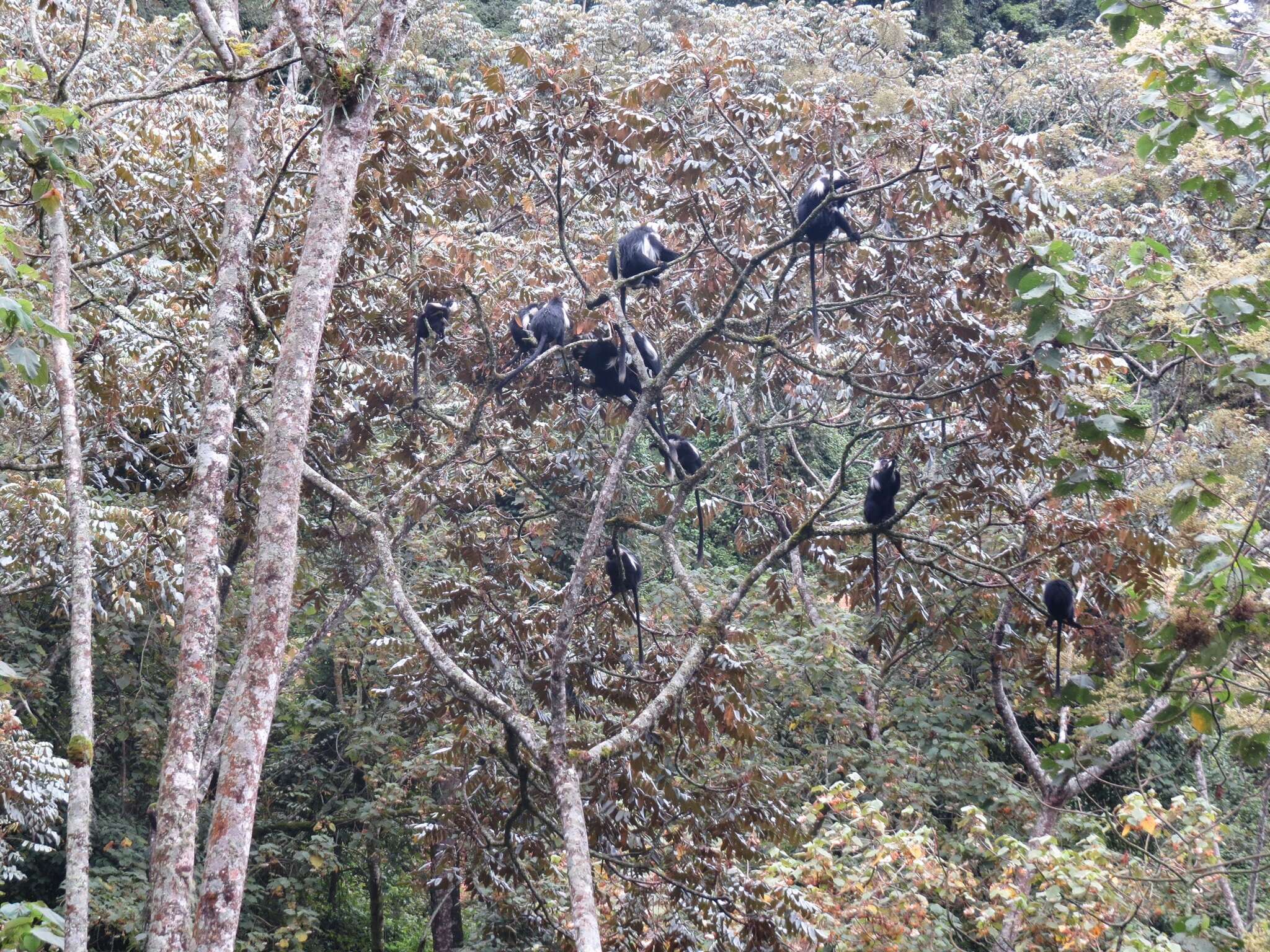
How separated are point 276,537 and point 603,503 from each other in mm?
1365

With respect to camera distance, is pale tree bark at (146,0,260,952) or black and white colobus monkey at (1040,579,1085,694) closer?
pale tree bark at (146,0,260,952)

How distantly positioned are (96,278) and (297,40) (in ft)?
11.7

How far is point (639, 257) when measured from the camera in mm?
4488

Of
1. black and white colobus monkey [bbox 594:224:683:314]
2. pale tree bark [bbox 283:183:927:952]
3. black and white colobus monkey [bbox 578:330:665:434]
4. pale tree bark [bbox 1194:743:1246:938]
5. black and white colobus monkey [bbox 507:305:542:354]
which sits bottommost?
pale tree bark [bbox 1194:743:1246:938]

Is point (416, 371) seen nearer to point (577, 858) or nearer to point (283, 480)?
point (283, 480)

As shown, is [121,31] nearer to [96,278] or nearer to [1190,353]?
[96,278]

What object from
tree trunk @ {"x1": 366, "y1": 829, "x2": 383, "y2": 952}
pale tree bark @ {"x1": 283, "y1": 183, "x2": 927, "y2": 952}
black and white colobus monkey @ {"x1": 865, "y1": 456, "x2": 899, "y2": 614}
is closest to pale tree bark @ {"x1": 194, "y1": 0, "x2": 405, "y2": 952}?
pale tree bark @ {"x1": 283, "y1": 183, "x2": 927, "y2": 952}

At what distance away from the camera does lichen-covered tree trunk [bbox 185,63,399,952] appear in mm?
2146

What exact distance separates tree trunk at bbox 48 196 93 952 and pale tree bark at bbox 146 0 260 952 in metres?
0.24

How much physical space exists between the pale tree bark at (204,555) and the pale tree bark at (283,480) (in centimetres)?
21

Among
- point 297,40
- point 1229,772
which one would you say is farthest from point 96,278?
point 1229,772

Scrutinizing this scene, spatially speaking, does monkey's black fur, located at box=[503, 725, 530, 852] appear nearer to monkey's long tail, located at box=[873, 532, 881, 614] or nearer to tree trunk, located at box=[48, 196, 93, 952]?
tree trunk, located at box=[48, 196, 93, 952]

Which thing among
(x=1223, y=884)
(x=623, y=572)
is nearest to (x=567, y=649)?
(x=623, y=572)

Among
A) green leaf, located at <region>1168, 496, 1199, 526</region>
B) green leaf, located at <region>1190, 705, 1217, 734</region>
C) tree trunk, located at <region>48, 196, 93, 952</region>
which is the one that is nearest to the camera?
green leaf, located at <region>1168, 496, 1199, 526</region>
